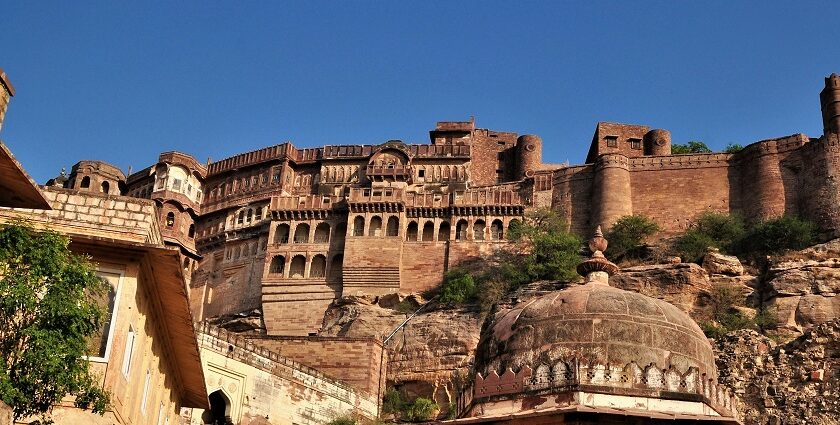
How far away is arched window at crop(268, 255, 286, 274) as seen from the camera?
5253 cm

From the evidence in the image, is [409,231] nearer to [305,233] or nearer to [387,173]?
[387,173]

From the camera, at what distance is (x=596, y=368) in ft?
37.4

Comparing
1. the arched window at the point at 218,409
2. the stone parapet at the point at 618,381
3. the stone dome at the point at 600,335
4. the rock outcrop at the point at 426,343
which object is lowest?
the stone parapet at the point at 618,381

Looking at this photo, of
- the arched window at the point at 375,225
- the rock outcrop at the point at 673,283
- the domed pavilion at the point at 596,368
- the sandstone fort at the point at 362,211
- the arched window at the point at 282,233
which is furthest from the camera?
the arched window at the point at 282,233

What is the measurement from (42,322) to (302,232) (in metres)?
42.8

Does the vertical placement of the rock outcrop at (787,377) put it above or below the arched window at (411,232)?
below

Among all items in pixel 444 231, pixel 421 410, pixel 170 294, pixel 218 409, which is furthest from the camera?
pixel 444 231

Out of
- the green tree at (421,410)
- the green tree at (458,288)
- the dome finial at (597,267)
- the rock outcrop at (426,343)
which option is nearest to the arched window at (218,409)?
the green tree at (421,410)

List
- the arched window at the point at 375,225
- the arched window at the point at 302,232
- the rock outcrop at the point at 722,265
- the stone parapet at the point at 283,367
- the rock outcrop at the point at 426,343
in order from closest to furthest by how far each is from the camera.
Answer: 1. the stone parapet at the point at 283,367
2. the rock outcrop at the point at 426,343
3. the rock outcrop at the point at 722,265
4. the arched window at the point at 375,225
5. the arched window at the point at 302,232

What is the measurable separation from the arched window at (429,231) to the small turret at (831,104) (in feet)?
60.4

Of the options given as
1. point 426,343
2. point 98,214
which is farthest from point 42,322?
point 426,343

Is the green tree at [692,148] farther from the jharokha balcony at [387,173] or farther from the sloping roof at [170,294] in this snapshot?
the sloping roof at [170,294]

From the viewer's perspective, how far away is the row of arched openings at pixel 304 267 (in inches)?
2047

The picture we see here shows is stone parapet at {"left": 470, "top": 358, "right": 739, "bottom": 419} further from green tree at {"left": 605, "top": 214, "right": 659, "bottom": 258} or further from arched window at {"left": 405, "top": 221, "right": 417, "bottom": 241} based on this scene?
arched window at {"left": 405, "top": 221, "right": 417, "bottom": 241}
